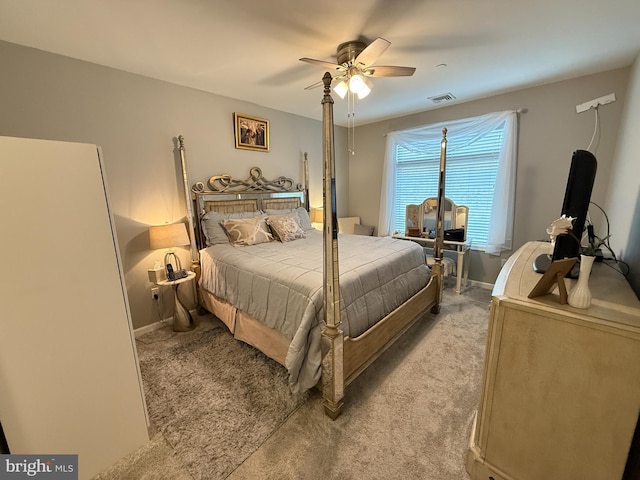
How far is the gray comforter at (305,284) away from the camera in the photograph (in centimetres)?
167

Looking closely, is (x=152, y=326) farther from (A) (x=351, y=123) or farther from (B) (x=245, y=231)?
(A) (x=351, y=123)

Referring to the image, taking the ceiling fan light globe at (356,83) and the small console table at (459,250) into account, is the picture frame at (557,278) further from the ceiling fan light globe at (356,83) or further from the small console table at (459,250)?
the small console table at (459,250)

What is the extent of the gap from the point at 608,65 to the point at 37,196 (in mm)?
4459

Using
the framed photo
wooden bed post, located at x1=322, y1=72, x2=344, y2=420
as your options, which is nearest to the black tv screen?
wooden bed post, located at x1=322, y1=72, x2=344, y2=420

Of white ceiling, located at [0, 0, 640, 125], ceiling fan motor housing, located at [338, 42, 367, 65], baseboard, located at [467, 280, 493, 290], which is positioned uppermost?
white ceiling, located at [0, 0, 640, 125]

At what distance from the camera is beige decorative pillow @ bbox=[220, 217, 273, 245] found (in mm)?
2891

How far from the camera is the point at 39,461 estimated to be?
1175 mm

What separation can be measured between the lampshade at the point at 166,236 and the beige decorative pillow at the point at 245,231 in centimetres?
47

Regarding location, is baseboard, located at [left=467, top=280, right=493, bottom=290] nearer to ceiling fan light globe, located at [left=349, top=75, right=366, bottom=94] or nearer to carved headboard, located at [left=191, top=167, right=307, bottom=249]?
carved headboard, located at [left=191, top=167, right=307, bottom=249]

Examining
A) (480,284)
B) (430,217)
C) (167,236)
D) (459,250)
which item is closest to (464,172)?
(430,217)

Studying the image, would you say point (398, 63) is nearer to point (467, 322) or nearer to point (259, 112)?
point (259, 112)

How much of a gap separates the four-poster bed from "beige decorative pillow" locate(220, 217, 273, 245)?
0.01 meters

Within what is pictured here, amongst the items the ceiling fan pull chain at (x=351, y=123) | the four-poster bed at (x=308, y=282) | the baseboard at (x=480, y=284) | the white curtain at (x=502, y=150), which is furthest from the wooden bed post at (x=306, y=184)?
the baseboard at (x=480, y=284)

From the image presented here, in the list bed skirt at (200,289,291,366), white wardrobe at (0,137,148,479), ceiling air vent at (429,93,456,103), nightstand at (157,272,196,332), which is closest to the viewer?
white wardrobe at (0,137,148,479)
